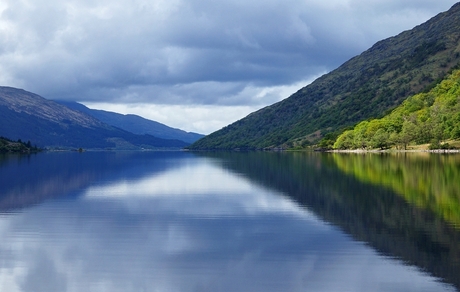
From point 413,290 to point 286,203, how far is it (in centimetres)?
2999

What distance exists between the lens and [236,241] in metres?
34.0

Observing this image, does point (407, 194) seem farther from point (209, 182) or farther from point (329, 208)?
point (209, 182)

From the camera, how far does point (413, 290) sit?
22.9 meters

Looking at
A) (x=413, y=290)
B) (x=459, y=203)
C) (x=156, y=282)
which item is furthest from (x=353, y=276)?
(x=459, y=203)

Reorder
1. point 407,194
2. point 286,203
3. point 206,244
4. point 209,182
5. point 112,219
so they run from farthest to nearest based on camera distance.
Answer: point 209,182
point 407,194
point 286,203
point 112,219
point 206,244

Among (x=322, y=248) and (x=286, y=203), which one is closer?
(x=322, y=248)

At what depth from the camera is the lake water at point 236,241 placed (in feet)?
81.4

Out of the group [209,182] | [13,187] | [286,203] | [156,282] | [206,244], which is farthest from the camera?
[209,182]

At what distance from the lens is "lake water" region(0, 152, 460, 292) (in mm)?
24812

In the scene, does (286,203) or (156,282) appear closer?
(156,282)

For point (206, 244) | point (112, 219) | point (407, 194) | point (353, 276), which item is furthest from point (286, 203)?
point (353, 276)

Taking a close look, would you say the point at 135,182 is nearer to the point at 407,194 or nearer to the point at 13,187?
the point at 13,187

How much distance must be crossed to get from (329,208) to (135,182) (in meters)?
40.5

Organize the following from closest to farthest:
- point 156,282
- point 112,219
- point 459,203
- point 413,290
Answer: point 413,290 < point 156,282 < point 112,219 < point 459,203
